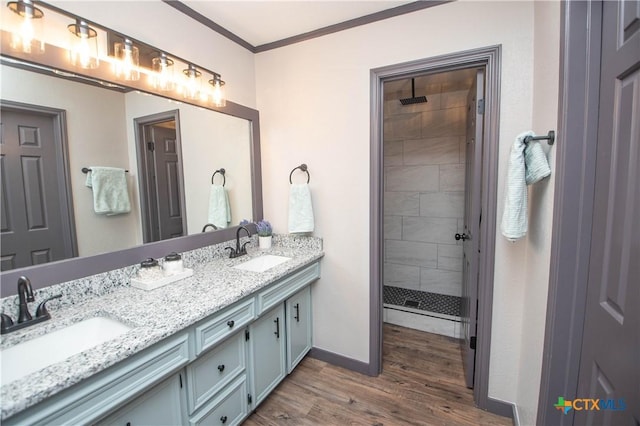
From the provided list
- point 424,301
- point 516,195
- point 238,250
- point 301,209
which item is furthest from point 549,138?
point 424,301

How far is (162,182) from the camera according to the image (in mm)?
1757

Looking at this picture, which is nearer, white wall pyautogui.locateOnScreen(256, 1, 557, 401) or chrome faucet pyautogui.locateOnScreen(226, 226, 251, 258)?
white wall pyautogui.locateOnScreen(256, 1, 557, 401)

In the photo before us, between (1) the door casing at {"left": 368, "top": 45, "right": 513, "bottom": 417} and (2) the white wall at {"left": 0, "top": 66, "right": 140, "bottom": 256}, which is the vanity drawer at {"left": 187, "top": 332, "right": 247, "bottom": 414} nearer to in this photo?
(2) the white wall at {"left": 0, "top": 66, "right": 140, "bottom": 256}

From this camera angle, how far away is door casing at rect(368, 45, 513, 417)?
163 centimetres

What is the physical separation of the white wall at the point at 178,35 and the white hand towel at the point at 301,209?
0.82 metres

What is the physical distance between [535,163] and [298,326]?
179 cm

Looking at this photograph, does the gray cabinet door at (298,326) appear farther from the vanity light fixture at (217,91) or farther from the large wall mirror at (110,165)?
the vanity light fixture at (217,91)

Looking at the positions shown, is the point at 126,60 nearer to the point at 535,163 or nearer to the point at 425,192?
the point at 535,163

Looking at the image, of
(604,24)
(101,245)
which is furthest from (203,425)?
(604,24)

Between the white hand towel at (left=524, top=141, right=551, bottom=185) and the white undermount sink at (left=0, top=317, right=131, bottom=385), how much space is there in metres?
1.84

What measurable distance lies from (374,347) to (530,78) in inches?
77.0

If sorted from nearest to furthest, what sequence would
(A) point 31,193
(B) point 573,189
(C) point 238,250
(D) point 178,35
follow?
(B) point 573,189 → (A) point 31,193 → (D) point 178,35 → (C) point 238,250

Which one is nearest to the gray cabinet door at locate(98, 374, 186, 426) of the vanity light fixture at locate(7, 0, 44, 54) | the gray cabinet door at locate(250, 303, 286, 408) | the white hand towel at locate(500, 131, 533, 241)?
the gray cabinet door at locate(250, 303, 286, 408)

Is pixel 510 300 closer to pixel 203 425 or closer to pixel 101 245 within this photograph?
pixel 203 425
